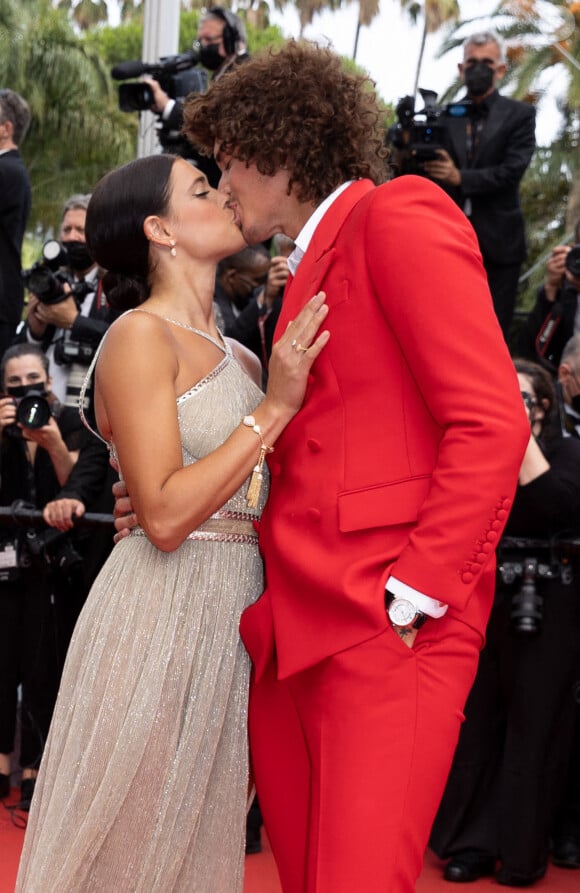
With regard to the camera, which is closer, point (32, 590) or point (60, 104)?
point (32, 590)

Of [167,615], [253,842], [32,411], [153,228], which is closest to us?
[167,615]

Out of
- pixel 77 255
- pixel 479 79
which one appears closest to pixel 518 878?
pixel 77 255

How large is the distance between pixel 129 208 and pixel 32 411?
238 centimetres

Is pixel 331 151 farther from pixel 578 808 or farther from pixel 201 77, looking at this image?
pixel 201 77

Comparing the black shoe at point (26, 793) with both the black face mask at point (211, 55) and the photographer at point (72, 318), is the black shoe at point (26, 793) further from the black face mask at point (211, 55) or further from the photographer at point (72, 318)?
the black face mask at point (211, 55)

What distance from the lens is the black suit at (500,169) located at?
6.05 meters

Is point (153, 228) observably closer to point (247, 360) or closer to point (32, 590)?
point (247, 360)

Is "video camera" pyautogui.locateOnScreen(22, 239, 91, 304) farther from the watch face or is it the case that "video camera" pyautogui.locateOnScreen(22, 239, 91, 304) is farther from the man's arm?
the watch face

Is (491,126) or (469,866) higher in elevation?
(491,126)

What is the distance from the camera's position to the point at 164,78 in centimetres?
609

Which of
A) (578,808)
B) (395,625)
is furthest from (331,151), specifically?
(578,808)

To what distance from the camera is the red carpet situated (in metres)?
4.13

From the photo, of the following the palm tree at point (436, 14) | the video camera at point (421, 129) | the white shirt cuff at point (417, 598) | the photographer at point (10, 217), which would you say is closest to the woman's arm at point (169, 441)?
the white shirt cuff at point (417, 598)

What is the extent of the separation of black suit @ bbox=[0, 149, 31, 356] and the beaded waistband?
13.1ft
